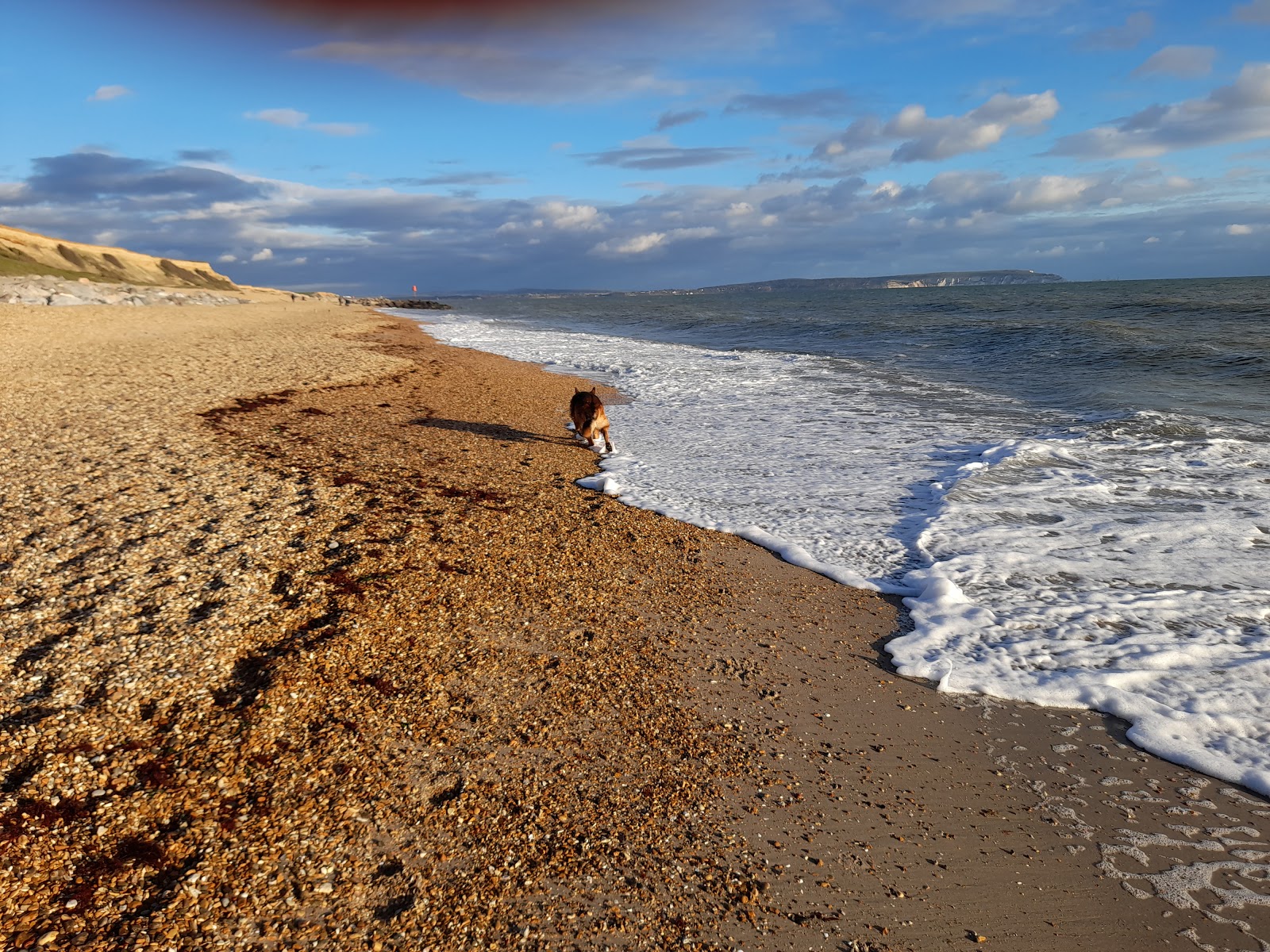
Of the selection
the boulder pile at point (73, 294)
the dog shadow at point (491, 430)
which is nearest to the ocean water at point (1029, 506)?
the dog shadow at point (491, 430)

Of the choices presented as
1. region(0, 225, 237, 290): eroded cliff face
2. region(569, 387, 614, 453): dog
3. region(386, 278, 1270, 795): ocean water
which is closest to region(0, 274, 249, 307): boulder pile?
region(0, 225, 237, 290): eroded cliff face

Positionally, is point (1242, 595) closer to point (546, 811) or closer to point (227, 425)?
point (546, 811)

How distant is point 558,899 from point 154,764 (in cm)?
222

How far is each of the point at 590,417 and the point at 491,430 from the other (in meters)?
1.97

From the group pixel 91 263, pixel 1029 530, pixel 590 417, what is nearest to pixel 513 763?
pixel 1029 530

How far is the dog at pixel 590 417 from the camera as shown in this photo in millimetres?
11125

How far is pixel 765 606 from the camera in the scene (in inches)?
233

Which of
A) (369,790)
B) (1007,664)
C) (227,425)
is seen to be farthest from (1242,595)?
(227,425)

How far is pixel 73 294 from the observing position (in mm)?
44969

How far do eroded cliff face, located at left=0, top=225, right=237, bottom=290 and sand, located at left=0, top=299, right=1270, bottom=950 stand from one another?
8902 centimetres

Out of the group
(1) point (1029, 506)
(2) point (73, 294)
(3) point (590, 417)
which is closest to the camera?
(1) point (1029, 506)

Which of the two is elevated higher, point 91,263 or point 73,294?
point 91,263

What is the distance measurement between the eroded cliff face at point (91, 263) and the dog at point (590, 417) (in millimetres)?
85698

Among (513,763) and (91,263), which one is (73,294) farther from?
(91,263)
